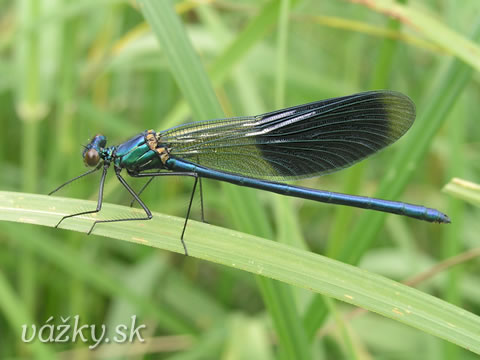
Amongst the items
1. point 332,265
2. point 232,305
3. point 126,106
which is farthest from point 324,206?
point 332,265

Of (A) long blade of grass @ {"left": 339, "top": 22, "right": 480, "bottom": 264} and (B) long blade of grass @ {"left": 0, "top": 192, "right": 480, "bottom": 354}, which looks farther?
(A) long blade of grass @ {"left": 339, "top": 22, "right": 480, "bottom": 264}

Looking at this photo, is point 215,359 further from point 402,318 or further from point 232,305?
point 402,318

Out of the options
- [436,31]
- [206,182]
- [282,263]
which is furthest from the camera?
[206,182]

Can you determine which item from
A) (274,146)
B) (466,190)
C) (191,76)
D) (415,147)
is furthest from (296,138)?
(466,190)

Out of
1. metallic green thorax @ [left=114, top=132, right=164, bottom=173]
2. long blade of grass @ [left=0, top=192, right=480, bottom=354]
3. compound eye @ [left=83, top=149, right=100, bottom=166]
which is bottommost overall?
long blade of grass @ [left=0, top=192, right=480, bottom=354]

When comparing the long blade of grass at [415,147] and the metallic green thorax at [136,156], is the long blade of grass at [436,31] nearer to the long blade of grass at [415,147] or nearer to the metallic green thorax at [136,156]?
the long blade of grass at [415,147]

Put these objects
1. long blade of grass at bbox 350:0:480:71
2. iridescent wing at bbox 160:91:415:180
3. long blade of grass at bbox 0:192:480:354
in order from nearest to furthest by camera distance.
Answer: long blade of grass at bbox 0:192:480:354, long blade of grass at bbox 350:0:480:71, iridescent wing at bbox 160:91:415:180

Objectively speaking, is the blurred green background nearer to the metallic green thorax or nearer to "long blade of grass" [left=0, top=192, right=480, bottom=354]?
the metallic green thorax

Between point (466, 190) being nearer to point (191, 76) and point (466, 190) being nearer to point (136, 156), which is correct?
point (191, 76)

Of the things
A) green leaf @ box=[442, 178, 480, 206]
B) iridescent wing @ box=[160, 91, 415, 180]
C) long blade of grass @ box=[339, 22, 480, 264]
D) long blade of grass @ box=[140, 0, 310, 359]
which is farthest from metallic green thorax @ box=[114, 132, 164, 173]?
green leaf @ box=[442, 178, 480, 206]
